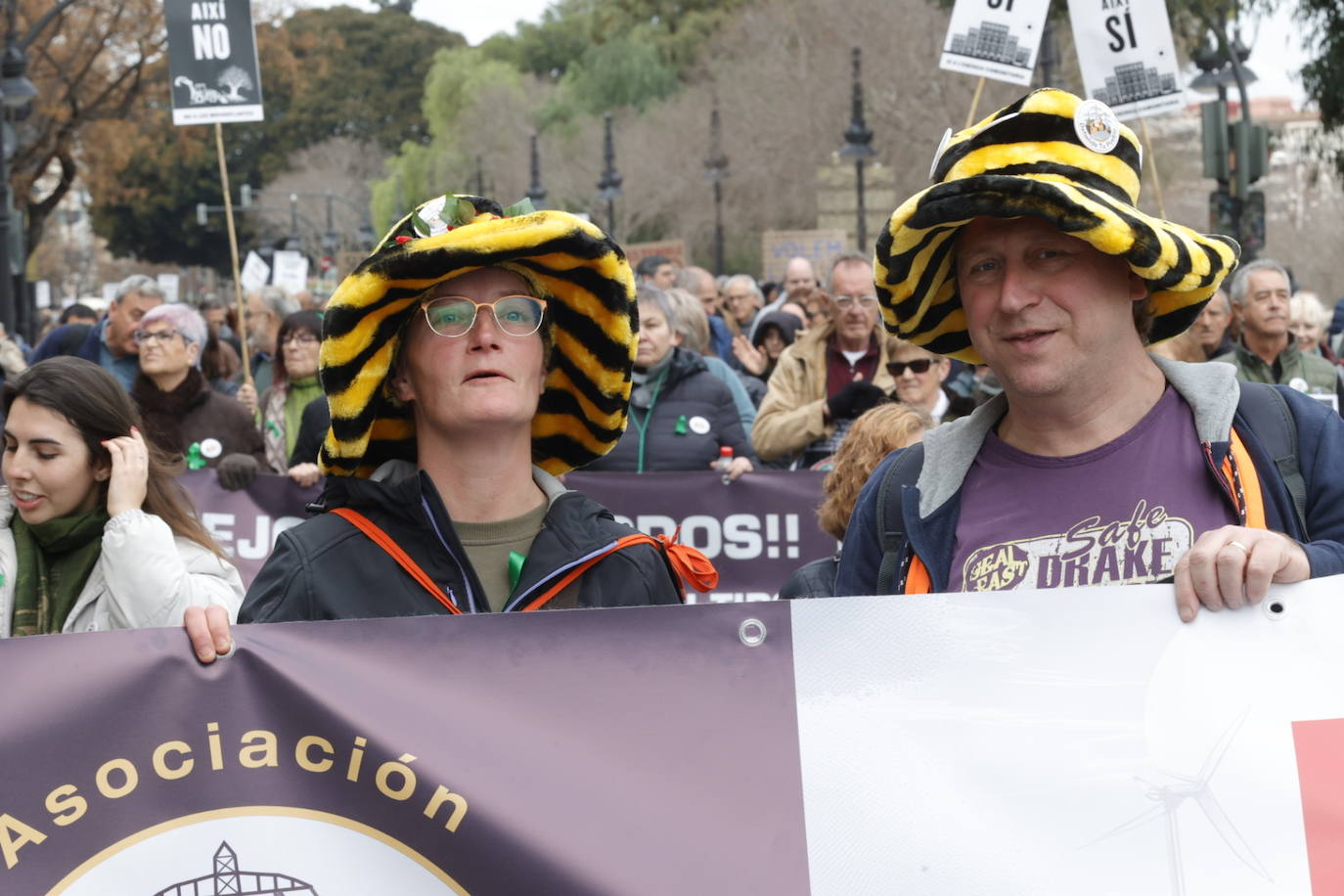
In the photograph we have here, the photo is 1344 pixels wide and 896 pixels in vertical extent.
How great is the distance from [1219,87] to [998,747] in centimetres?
1683

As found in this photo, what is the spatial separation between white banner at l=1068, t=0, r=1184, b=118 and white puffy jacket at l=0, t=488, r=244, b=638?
21.7 ft

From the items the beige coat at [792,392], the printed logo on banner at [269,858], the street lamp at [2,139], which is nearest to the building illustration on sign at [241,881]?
the printed logo on banner at [269,858]

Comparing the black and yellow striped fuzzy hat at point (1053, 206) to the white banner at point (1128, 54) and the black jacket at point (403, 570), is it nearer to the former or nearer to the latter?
the black jacket at point (403, 570)

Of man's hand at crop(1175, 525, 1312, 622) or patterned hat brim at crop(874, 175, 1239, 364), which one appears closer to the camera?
man's hand at crop(1175, 525, 1312, 622)

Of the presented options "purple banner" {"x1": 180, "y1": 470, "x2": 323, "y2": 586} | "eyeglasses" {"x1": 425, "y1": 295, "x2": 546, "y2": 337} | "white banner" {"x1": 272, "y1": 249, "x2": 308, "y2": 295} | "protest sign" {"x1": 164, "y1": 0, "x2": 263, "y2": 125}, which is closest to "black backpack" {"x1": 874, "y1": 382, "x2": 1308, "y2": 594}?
"eyeglasses" {"x1": 425, "y1": 295, "x2": 546, "y2": 337}

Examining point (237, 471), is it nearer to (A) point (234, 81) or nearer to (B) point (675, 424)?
(B) point (675, 424)

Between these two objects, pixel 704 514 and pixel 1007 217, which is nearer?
pixel 1007 217

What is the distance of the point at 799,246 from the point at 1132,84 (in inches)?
577

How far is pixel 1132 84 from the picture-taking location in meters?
9.45

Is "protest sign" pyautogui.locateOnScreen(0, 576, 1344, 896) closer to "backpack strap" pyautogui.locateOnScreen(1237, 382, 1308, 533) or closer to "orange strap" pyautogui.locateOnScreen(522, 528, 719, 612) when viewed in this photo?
"backpack strap" pyautogui.locateOnScreen(1237, 382, 1308, 533)

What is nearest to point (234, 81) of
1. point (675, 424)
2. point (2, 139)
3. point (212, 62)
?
point (212, 62)

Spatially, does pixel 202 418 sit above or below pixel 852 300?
below

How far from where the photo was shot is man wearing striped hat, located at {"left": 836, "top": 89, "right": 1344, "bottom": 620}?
261cm

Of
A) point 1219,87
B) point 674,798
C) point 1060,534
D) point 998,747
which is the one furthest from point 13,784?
point 1219,87
